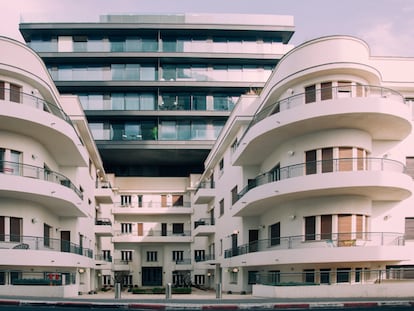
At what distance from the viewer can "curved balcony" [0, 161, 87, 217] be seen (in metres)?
26.6

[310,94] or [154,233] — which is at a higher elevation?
[310,94]

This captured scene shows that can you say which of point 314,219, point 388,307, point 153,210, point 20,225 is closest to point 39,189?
point 20,225

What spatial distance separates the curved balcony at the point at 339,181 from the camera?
2569 cm

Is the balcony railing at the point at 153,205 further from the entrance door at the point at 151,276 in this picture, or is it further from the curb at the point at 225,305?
the curb at the point at 225,305

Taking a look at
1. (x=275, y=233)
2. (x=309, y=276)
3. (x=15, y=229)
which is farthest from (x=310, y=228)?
(x=15, y=229)

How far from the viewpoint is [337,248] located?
83.2 ft

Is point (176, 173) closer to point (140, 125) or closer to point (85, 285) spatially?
point (140, 125)

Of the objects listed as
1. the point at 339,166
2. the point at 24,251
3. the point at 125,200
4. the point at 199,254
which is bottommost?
the point at 199,254

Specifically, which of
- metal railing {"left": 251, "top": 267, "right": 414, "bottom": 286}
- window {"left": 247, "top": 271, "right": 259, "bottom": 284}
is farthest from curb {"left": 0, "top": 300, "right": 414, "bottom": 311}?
window {"left": 247, "top": 271, "right": 259, "bottom": 284}

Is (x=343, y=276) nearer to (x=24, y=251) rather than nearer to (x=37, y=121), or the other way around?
(x=24, y=251)

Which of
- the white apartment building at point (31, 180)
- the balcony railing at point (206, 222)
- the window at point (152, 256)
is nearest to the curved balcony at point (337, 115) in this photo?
the white apartment building at point (31, 180)

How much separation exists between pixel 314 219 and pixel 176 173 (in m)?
43.2

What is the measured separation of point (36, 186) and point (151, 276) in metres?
38.1

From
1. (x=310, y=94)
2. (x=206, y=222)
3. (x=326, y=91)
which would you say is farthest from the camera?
(x=206, y=222)
